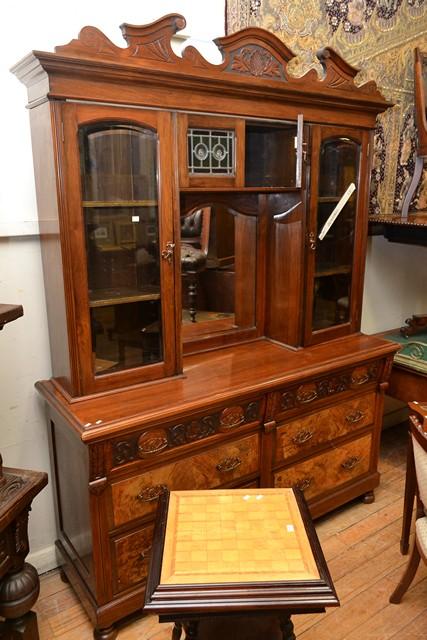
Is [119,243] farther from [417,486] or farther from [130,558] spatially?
[417,486]

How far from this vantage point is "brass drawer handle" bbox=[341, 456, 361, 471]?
2.45 meters

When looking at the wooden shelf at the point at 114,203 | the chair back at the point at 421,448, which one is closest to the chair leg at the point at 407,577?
the chair back at the point at 421,448

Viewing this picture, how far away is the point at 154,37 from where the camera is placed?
167cm

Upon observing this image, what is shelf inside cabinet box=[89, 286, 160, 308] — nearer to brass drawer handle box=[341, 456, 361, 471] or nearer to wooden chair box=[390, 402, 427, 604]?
wooden chair box=[390, 402, 427, 604]

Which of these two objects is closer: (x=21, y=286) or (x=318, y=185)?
(x=21, y=286)

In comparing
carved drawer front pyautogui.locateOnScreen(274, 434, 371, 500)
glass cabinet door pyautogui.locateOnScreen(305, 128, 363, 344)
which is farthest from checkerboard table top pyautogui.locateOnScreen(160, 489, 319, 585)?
glass cabinet door pyautogui.locateOnScreen(305, 128, 363, 344)

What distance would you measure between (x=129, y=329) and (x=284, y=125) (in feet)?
3.50

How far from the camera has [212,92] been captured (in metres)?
1.83

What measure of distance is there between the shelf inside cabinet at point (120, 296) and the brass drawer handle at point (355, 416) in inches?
43.9

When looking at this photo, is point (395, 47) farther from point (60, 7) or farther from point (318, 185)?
point (60, 7)

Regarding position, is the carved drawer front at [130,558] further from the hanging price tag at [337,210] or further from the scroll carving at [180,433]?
the hanging price tag at [337,210]

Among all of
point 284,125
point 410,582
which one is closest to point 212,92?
point 284,125

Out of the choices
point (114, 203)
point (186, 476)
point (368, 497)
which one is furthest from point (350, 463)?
point (114, 203)

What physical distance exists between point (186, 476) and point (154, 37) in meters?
1.53
